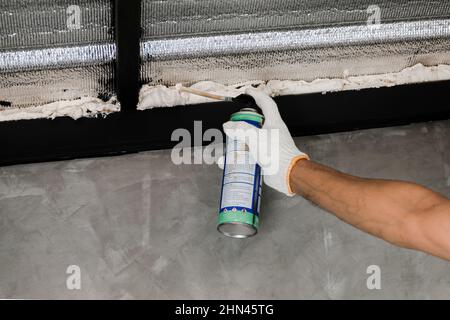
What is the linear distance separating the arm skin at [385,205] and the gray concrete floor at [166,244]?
1.51 feet

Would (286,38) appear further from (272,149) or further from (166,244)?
(166,244)

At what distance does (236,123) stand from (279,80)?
0.35 metres

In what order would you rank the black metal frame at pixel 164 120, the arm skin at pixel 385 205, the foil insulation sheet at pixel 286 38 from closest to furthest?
the arm skin at pixel 385 205 → the foil insulation sheet at pixel 286 38 → the black metal frame at pixel 164 120

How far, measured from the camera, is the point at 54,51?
201 cm

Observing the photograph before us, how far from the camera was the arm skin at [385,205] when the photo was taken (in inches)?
66.9

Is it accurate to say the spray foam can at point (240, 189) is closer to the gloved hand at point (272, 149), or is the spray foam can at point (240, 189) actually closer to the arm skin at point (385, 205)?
the gloved hand at point (272, 149)

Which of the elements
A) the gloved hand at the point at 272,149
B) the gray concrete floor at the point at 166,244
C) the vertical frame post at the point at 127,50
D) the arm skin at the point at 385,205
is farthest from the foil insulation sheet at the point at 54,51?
the arm skin at the point at 385,205

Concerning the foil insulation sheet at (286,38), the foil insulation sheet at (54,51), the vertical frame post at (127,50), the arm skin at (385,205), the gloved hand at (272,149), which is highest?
the foil insulation sheet at (286,38)

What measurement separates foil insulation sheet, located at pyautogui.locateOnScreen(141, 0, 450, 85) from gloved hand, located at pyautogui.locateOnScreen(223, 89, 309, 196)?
263mm

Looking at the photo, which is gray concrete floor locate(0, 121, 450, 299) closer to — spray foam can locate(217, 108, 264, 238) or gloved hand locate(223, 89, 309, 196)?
spray foam can locate(217, 108, 264, 238)
